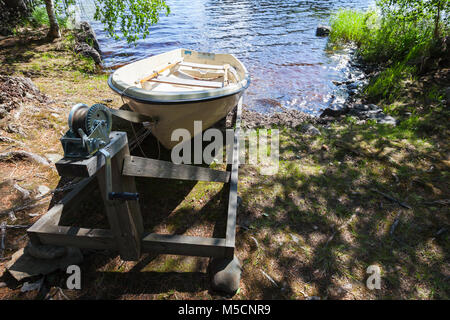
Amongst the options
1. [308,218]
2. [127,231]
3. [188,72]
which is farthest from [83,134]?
[188,72]

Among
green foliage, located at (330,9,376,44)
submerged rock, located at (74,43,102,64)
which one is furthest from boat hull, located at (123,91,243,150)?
green foliage, located at (330,9,376,44)

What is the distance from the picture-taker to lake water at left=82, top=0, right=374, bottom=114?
26.7 ft

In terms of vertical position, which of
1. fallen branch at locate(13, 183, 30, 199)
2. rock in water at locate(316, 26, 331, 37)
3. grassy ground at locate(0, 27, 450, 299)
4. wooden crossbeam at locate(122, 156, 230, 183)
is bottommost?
grassy ground at locate(0, 27, 450, 299)

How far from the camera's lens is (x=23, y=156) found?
3.47 metres

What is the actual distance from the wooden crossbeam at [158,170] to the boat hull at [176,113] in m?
1.07

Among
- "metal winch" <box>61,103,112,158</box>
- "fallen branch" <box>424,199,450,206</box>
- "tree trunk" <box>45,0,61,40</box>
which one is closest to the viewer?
"metal winch" <box>61,103,112,158</box>

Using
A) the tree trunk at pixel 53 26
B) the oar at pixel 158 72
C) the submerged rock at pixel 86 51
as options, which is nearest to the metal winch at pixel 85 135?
the oar at pixel 158 72

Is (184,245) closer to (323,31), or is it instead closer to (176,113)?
(176,113)

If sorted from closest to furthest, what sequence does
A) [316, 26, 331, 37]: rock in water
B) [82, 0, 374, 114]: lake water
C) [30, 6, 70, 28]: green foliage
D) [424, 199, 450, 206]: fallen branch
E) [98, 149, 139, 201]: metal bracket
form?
[98, 149, 139, 201]: metal bracket → [424, 199, 450, 206]: fallen branch → [82, 0, 374, 114]: lake water → [30, 6, 70, 28]: green foliage → [316, 26, 331, 37]: rock in water

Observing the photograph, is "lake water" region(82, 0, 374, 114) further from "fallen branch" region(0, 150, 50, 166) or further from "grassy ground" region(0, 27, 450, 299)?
"fallen branch" region(0, 150, 50, 166)

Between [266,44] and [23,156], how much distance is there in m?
12.0

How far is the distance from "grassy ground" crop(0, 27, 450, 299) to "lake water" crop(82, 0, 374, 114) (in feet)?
10.6

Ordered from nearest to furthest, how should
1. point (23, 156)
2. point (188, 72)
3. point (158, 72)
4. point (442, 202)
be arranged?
point (442, 202) < point (23, 156) < point (158, 72) < point (188, 72)
